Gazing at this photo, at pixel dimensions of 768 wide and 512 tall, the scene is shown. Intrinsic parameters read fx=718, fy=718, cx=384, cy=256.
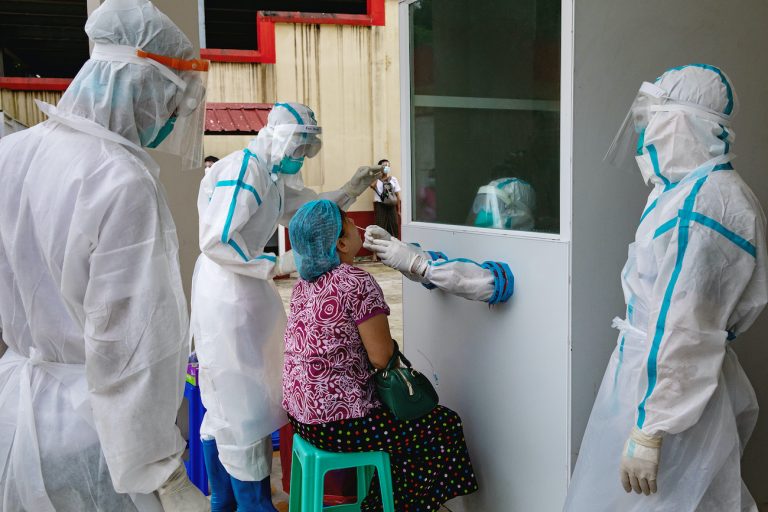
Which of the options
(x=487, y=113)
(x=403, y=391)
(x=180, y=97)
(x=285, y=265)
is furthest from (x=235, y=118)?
(x=180, y=97)

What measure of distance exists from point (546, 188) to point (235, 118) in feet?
24.9

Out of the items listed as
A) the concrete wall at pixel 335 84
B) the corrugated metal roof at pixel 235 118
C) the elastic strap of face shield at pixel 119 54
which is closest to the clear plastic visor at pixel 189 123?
the elastic strap of face shield at pixel 119 54

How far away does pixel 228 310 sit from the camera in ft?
8.48

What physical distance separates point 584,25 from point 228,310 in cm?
152

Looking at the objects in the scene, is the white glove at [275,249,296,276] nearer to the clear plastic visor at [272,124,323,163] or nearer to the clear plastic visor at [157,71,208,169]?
the clear plastic visor at [272,124,323,163]

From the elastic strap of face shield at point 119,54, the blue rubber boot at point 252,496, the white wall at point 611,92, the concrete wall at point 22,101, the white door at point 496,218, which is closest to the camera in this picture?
the elastic strap of face shield at point 119,54

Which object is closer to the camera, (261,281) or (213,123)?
(261,281)

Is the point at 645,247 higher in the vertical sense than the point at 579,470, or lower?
higher

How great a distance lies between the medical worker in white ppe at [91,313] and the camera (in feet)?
3.99

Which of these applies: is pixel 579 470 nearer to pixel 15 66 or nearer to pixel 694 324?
pixel 694 324

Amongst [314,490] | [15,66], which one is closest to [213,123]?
[314,490]

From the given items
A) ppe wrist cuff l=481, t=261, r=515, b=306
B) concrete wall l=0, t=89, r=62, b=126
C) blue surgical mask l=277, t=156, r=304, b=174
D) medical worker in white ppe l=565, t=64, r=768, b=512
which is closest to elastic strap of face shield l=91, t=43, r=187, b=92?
medical worker in white ppe l=565, t=64, r=768, b=512

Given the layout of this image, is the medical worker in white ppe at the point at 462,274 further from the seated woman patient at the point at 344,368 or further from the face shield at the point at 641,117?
the face shield at the point at 641,117

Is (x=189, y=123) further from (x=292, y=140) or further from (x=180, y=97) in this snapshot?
(x=292, y=140)
